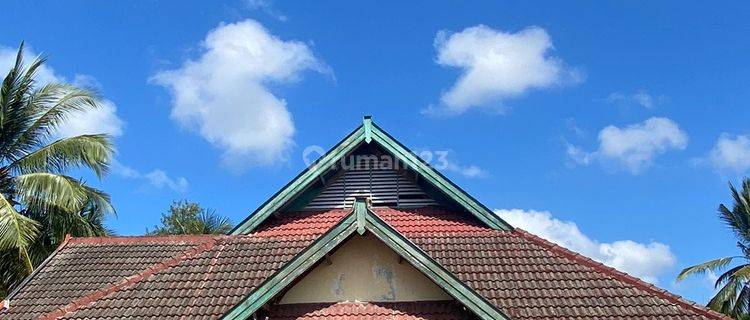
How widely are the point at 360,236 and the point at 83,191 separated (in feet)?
39.0

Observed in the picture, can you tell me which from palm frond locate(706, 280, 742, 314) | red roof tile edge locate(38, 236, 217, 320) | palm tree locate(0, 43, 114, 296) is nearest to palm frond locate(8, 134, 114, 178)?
palm tree locate(0, 43, 114, 296)

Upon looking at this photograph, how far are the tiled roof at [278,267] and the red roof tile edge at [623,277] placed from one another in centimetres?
2

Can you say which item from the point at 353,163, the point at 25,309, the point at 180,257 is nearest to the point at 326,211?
the point at 353,163

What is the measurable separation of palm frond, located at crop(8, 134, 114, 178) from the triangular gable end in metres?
9.44

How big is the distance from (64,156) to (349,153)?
11402mm

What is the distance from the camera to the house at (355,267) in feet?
33.9

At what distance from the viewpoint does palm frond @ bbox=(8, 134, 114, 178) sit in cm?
2019

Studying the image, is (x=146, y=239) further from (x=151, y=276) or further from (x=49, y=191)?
(x=49, y=191)

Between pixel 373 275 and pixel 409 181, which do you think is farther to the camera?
pixel 409 181

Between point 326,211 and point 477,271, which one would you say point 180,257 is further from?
point 477,271

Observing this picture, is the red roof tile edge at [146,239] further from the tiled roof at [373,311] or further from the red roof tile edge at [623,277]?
the red roof tile edge at [623,277]

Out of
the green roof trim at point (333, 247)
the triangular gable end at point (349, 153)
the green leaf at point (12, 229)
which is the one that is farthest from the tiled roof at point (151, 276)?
the green leaf at point (12, 229)

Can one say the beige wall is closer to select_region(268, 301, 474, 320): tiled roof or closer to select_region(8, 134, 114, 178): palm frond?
select_region(268, 301, 474, 320): tiled roof

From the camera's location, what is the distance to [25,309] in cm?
1216
